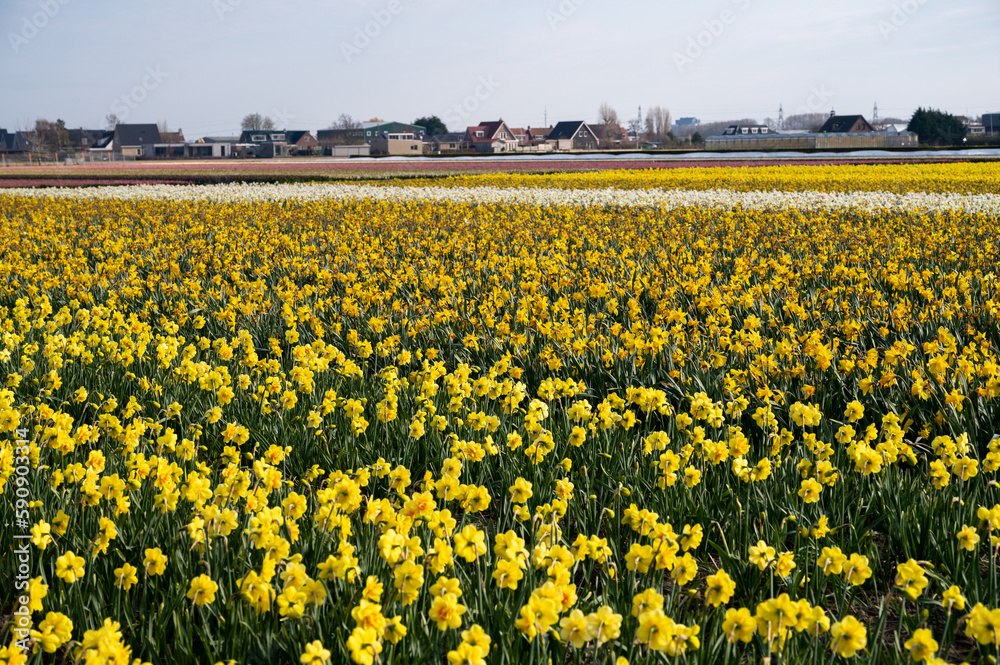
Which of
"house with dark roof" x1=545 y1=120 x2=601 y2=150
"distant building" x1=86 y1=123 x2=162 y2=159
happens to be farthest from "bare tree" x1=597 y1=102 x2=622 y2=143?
"distant building" x1=86 y1=123 x2=162 y2=159

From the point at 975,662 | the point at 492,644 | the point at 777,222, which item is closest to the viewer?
the point at 492,644

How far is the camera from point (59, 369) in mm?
5137

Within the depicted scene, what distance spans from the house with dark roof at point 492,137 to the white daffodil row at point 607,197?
81346 millimetres

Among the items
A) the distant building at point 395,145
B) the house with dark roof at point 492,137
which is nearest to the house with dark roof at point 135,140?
the distant building at point 395,145

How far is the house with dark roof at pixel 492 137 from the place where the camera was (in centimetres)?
10275

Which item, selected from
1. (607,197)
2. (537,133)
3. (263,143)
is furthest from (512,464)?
(537,133)

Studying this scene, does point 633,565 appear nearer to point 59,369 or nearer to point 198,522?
point 198,522

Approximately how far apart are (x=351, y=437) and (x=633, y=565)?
6.48 ft

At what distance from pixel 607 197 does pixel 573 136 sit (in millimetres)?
85446

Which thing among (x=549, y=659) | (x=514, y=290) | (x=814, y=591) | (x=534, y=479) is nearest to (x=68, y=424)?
(x=534, y=479)

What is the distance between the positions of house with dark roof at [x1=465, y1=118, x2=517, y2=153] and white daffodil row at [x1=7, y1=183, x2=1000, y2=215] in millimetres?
81346

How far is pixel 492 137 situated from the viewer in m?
104

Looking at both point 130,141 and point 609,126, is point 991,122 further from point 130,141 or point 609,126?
point 130,141

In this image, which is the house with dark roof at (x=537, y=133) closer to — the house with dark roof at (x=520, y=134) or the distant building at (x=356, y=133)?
the house with dark roof at (x=520, y=134)
